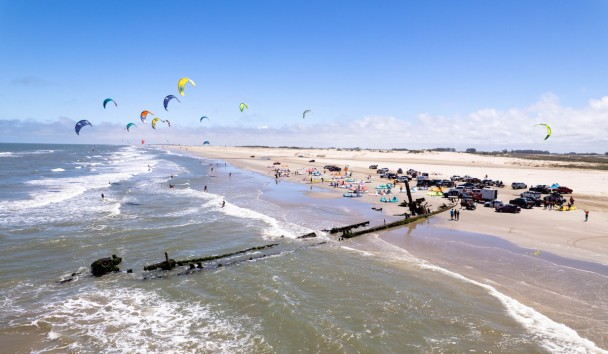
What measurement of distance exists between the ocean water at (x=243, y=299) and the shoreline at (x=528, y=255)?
819 millimetres

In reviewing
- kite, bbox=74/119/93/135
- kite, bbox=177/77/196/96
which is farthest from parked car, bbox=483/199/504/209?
kite, bbox=74/119/93/135

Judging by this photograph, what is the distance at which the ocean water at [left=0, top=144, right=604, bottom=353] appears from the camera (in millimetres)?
11609

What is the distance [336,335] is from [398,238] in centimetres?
1304

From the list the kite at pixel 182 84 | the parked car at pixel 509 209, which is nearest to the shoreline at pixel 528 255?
the parked car at pixel 509 209

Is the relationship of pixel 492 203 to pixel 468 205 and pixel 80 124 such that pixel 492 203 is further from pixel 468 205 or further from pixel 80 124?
pixel 80 124

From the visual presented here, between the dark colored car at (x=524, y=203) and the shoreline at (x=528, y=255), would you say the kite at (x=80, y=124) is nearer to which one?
the shoreline at (x=528, y=255)

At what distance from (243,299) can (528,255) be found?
1564cm

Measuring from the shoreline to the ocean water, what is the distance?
2.69 feet

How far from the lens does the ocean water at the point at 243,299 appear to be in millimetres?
11609

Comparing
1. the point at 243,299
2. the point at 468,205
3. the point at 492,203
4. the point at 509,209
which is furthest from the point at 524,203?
the point at 243,299

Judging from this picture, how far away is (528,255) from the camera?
64.9 feet

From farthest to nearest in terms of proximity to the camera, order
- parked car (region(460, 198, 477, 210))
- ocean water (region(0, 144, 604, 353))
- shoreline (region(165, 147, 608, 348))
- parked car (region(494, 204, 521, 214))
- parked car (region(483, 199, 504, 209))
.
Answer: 1. parked car (region(483, 199, 504, 209))
2. parked car (region(460, 198, 477, 210))
3. parked car (region(494, 204, 521, 214))
4. shoreline (region(165, 147, 608, 348))
5. ocean water (region(0, 144, 604, 353))

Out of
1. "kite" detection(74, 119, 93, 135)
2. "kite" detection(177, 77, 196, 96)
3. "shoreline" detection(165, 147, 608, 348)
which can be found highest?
"kite" detection(177, 77, 196, 96)

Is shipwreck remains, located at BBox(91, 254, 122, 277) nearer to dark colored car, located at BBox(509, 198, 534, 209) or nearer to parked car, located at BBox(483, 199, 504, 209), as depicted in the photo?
parked car, located at BBox(483, 199, 504, 209)
